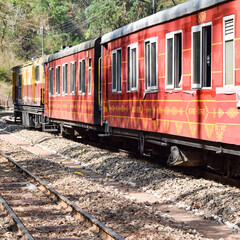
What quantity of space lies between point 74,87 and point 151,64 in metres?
7.79

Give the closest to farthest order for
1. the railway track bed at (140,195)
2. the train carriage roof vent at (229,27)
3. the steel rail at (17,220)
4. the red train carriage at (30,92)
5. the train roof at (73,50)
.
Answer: the steel rail at (17,220) → the railway track bed at (140,195) → the train carriage roof vent at (229,27) → the train roof at (73,50) → the red train carriage at (30,92)

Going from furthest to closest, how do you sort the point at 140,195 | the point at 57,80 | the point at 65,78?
the point at 57,80, the point at 65,78, the point at 140,195

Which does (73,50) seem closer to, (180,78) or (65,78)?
(65,78)

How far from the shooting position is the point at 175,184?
1052 centimetres

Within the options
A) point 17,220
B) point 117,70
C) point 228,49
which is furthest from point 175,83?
point 17,220

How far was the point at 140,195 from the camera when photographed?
10070 millimetres

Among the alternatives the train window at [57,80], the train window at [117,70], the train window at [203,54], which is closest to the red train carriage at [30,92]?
the train window at [57,80]

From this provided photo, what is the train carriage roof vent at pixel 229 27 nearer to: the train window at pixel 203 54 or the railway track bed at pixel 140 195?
the train window at pixel 203 54

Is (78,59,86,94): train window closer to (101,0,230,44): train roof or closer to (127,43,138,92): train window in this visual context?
(101,0,230,44): train roof

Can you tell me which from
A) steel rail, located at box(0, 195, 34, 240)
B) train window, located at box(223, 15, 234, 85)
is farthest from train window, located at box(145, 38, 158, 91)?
steel rail, located at box(0, 195, 34, 240)

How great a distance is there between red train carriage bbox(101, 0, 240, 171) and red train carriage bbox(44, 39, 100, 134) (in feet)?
6.66

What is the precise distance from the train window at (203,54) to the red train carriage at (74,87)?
7391 mm

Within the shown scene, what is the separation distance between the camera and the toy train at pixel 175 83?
8.84 meters

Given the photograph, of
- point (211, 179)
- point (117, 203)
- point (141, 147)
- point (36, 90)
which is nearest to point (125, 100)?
point (141, 147)
